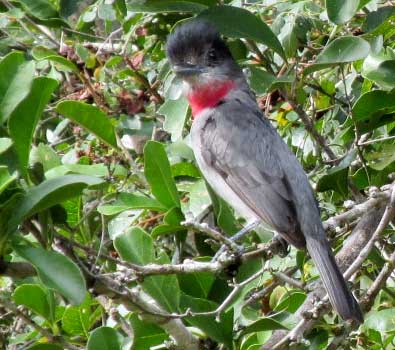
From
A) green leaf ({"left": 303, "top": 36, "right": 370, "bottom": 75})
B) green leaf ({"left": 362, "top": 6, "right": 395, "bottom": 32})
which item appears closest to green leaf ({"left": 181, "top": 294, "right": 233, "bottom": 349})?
green leaf ({"left": 303, "top": 36, "right": 370, "bottom": 75})

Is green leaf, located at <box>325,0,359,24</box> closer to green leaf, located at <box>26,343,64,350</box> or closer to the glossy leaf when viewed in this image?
the glossy leaf

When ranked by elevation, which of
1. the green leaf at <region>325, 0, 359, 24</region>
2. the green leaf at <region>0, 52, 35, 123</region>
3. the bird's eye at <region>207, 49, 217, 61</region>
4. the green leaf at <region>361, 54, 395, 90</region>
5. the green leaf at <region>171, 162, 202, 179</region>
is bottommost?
the green leaf at <region>171, 162, 202, 179</region>

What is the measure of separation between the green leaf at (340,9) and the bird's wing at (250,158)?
0.98m

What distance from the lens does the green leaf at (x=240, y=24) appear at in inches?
142

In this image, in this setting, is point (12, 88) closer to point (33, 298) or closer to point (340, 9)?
point (33, 298)

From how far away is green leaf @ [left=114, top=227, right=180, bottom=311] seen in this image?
306cm

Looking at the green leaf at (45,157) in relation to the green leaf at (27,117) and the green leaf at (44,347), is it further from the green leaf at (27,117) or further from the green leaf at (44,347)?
the green leaf at (44,347)

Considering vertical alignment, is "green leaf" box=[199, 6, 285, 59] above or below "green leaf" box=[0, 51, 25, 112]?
below

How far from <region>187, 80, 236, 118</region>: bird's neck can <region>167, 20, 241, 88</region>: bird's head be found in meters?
0.02

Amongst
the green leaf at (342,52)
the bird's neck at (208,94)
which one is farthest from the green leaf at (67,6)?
the green leaf at (342,52)

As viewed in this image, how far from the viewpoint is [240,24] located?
3.60 meters

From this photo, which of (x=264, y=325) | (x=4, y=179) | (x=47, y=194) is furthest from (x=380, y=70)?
(x=4, y=179)

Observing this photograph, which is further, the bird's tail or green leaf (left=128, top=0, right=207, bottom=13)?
green leaf (left=128, top=0, right=207, bottom=13)

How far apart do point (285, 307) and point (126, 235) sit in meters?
0.69
